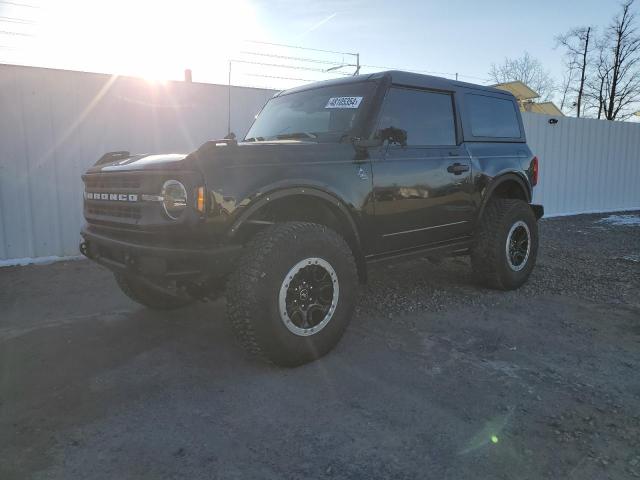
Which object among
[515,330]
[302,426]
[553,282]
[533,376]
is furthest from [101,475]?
[553,282]

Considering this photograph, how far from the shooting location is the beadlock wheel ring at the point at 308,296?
2.95 m

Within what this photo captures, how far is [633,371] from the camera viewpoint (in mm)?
2992

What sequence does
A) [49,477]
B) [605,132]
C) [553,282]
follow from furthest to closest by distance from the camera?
[605,132]
[553,282]
[49,477]

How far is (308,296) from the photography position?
10.2 feet

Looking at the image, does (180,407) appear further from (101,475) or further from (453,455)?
(453,455)

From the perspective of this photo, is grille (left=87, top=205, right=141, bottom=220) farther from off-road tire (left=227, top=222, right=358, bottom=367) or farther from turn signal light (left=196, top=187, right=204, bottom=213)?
off-road tire (left=227, top=222, right=358, bottom=367)

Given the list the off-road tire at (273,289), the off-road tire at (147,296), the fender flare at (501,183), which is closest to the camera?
the off-road tire at (273,289)

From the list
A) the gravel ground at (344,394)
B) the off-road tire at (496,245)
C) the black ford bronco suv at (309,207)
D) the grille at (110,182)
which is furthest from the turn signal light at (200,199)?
the off-road tire at (496,245)

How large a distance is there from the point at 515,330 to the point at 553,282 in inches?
71.1

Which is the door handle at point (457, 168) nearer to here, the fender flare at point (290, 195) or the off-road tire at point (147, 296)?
the fender flare at point (290, 195)

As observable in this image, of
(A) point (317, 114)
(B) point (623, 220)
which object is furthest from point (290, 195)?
(B) point (623, 220)

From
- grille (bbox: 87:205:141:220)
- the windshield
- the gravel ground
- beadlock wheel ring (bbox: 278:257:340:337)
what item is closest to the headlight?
grille (bbox: 87:205:141:220)

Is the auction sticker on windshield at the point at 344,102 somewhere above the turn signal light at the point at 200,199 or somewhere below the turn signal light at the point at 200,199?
above

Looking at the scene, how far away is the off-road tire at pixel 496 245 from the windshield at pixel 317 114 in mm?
1856
